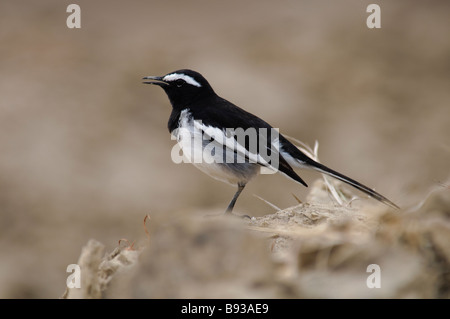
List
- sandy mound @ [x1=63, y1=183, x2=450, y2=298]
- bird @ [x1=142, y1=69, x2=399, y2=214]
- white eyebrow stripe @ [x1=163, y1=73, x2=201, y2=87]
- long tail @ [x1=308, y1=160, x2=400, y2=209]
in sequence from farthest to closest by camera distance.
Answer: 1. white eyebrow stripe @ [x1=163, y1=73, x2=201, y2=87]
2. bird @ [x1=142, y1=69, x2=399, y2=214]
3. long tail @ [x1=308, y1=160, x2=400, y2=209]
4. sandy mound @ [x1=63, y1=183, x2=450, y2=298]

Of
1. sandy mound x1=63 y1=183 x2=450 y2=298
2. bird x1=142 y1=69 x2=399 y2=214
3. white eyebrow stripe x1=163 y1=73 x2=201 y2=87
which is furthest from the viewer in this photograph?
white eyebrow stripe x1=163 y1=73 x2=201 y2=87

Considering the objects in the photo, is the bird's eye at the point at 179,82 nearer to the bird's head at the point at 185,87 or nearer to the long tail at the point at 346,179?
the bird's head at the point at 185,87

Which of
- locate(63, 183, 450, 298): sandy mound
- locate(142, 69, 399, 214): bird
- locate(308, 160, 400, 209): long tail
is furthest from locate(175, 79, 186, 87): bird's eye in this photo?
locate(63, 183, 450, 298): sandy mound

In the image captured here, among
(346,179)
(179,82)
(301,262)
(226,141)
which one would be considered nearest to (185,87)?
(179,82)

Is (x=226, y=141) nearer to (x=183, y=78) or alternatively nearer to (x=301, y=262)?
(x=183, y=78)

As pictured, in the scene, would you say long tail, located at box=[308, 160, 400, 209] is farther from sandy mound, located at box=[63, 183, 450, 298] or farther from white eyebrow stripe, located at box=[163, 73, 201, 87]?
sandy mound, located at box=[63, 183, 450, 298]

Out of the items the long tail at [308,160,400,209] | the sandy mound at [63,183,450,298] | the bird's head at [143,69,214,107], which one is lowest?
the sandy mound at [63,183,450,298]

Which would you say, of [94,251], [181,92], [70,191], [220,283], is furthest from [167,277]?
[70,191]
